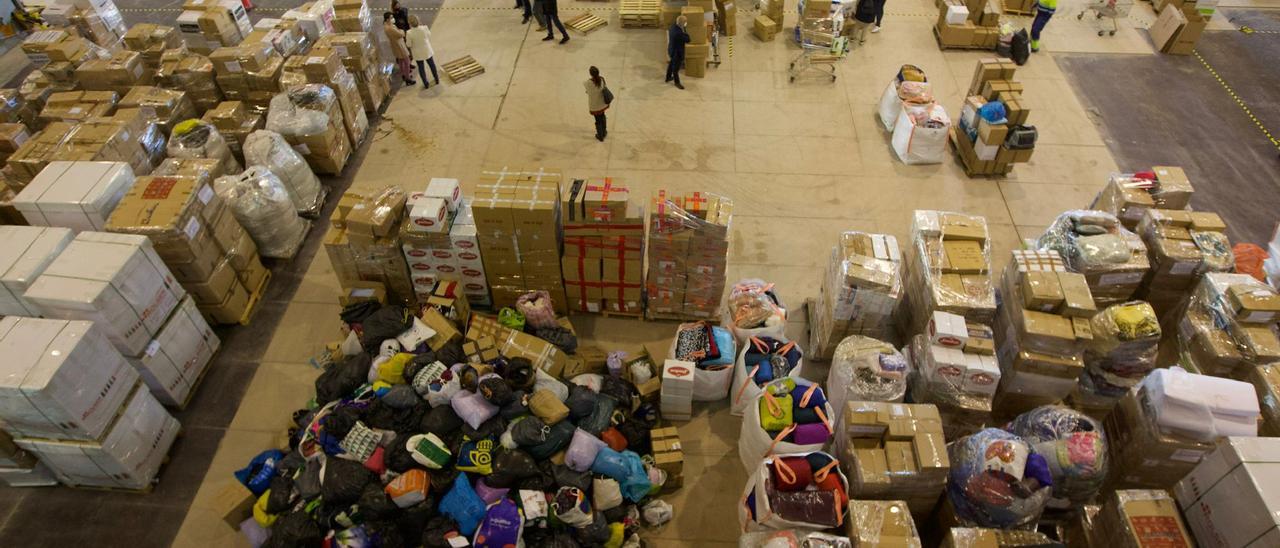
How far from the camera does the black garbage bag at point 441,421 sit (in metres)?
6.33

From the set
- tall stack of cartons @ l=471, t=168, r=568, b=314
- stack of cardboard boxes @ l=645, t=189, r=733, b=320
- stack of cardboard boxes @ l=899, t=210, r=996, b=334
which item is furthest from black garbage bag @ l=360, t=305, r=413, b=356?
stack of cardboard boxes @ l=899, t=210, r=996, b=334

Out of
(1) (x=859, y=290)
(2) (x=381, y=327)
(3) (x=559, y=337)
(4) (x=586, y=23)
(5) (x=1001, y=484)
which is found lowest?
(4) (x=586, y=23)

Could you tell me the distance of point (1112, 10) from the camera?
46.3 ft

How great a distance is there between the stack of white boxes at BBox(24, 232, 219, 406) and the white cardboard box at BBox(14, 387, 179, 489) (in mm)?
439

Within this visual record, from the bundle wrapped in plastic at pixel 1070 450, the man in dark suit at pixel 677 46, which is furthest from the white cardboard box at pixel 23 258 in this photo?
the bundle wrapped in plastic at pixel 1070 450

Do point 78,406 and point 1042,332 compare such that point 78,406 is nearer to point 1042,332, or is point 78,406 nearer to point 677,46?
point 1042,332

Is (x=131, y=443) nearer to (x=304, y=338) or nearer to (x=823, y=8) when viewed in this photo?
(x=304, y=338)

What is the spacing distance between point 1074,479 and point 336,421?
647cm

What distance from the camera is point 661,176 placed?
412 inches

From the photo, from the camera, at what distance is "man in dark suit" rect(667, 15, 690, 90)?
11.8 meters

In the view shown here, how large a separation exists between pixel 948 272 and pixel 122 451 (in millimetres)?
8243

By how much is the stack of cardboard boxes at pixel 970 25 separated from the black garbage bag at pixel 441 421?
1205 centimetres

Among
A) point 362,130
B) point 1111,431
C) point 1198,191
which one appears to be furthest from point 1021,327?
point 362,130

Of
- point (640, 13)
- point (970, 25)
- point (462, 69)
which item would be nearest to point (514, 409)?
point (462, 69)
